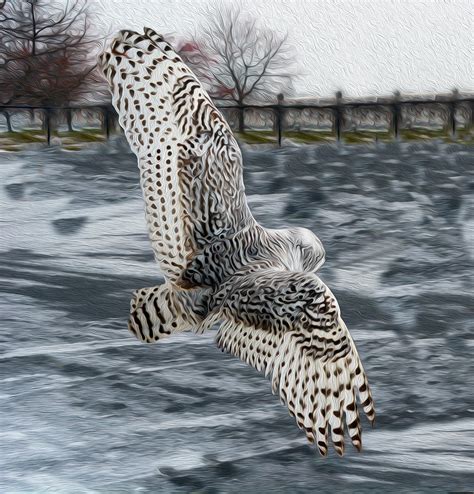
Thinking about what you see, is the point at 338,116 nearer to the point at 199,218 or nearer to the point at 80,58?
the point at 80,58

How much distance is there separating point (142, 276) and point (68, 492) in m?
0.38

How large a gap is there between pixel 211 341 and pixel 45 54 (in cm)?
63

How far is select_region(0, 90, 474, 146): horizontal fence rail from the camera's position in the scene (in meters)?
1.26

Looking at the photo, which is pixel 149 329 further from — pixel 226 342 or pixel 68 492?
pixel 68 492

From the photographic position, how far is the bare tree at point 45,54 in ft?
3.97

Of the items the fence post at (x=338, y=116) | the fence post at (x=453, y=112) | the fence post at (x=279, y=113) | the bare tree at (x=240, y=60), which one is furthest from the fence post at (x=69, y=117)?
the fence post at (x=453, y=112)

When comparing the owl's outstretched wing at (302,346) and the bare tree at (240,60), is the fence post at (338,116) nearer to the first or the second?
the bare tree at (240,60)

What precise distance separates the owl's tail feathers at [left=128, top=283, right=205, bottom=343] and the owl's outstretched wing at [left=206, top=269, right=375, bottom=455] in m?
0.05

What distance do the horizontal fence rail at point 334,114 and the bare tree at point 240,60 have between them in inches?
0.9

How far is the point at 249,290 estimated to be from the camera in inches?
31.1

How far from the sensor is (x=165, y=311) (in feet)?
2.86

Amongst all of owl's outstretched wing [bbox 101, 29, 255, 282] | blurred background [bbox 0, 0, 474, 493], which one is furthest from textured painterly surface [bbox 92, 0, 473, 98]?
owl's outstretched wing [bbox 101, 29, 255, 282]

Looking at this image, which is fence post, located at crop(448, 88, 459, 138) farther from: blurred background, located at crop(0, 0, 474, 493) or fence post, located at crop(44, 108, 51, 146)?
fence post, located at crop(44, 108, 51, 146)

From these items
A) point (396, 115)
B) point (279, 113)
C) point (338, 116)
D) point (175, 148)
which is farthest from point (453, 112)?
point (175, 148)
